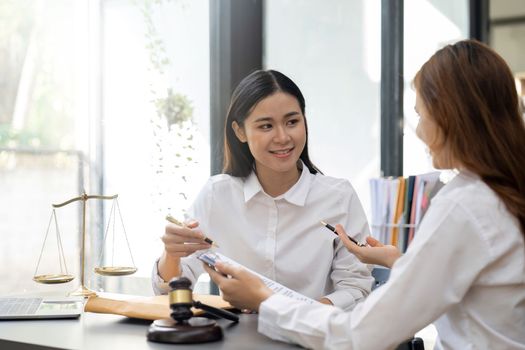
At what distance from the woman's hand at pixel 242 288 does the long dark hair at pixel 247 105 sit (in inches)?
29.7

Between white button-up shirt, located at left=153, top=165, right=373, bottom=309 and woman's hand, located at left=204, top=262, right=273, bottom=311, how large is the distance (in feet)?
1.83

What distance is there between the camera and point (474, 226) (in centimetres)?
128

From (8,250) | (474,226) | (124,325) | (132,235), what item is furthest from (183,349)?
(132,235)

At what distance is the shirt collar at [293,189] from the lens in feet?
7.00

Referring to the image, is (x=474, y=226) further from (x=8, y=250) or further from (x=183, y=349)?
(x=8, y=250)

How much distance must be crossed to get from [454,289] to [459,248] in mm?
76

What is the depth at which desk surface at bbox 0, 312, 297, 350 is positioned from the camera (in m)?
1.37

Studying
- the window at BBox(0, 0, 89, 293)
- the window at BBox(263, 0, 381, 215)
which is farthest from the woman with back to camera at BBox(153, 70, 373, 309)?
the window at BBox(263, 0, 381, 215)

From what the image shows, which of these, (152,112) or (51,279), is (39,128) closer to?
(152,112)

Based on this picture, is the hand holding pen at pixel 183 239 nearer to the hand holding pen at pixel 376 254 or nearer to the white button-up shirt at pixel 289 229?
the white button-up shirt at pixel 289 229

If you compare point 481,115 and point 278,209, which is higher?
point 481,115

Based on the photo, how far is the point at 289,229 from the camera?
6.98 feet

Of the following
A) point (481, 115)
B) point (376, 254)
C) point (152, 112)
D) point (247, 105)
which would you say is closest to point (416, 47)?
point (152, 112)

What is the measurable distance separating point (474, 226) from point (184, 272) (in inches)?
41.1
